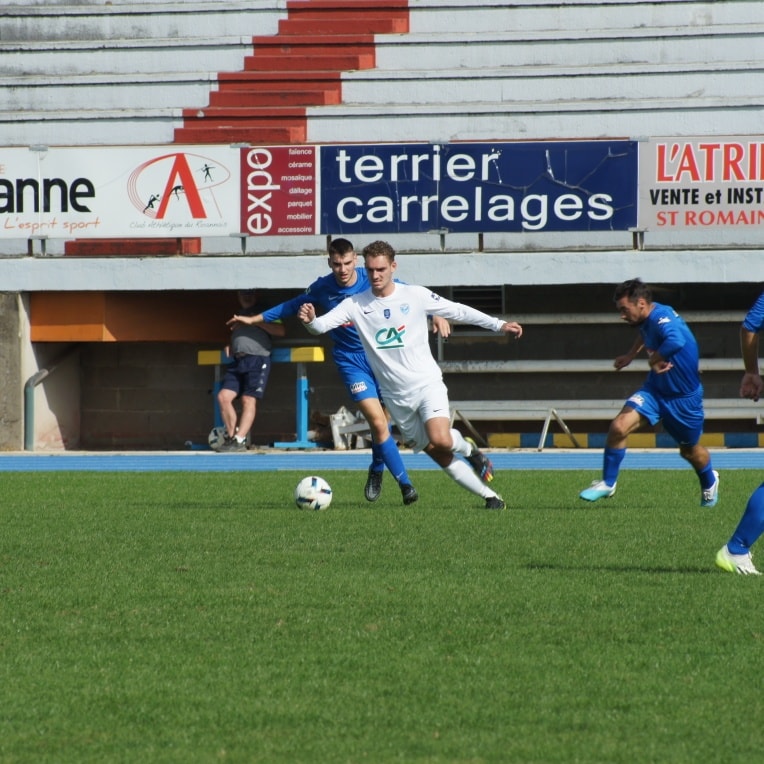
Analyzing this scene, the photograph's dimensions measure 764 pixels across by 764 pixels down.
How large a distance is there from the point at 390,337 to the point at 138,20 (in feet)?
51.6

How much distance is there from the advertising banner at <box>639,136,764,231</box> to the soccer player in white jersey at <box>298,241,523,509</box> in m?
7.51

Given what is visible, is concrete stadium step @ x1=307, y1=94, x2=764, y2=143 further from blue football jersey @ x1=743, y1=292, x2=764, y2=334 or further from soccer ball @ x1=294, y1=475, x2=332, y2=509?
blue football jersey @ x1=743, y1=292, x2=764, y2=334

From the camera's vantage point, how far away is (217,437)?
18125mm

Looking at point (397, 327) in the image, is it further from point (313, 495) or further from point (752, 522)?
point (752, 522)

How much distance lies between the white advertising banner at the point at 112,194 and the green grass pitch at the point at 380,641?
866cm

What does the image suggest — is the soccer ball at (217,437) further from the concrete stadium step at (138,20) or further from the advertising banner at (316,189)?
the concrete stadium step at (138,20)

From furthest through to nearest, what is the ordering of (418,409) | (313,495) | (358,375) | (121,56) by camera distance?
(121,56) < (358,375) < (313,495) < (418,409)

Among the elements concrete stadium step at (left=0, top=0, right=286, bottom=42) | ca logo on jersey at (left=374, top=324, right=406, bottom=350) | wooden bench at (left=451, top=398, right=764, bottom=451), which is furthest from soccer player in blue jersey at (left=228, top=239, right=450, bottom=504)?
concrete stadium step at (left=0, top=0, right=286, bottom=42)

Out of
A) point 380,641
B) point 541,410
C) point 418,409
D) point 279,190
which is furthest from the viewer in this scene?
point 541,410

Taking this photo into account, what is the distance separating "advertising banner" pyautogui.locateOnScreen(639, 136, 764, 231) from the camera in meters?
16.6

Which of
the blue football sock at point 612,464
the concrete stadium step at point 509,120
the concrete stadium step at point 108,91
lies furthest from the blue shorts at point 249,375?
the blue football sock at point 612,464

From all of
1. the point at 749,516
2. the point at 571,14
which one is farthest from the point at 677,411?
the point at 571,14

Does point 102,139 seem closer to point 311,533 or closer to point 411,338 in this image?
point 411,338

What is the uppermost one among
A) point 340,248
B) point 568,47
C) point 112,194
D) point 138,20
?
point 138,20
